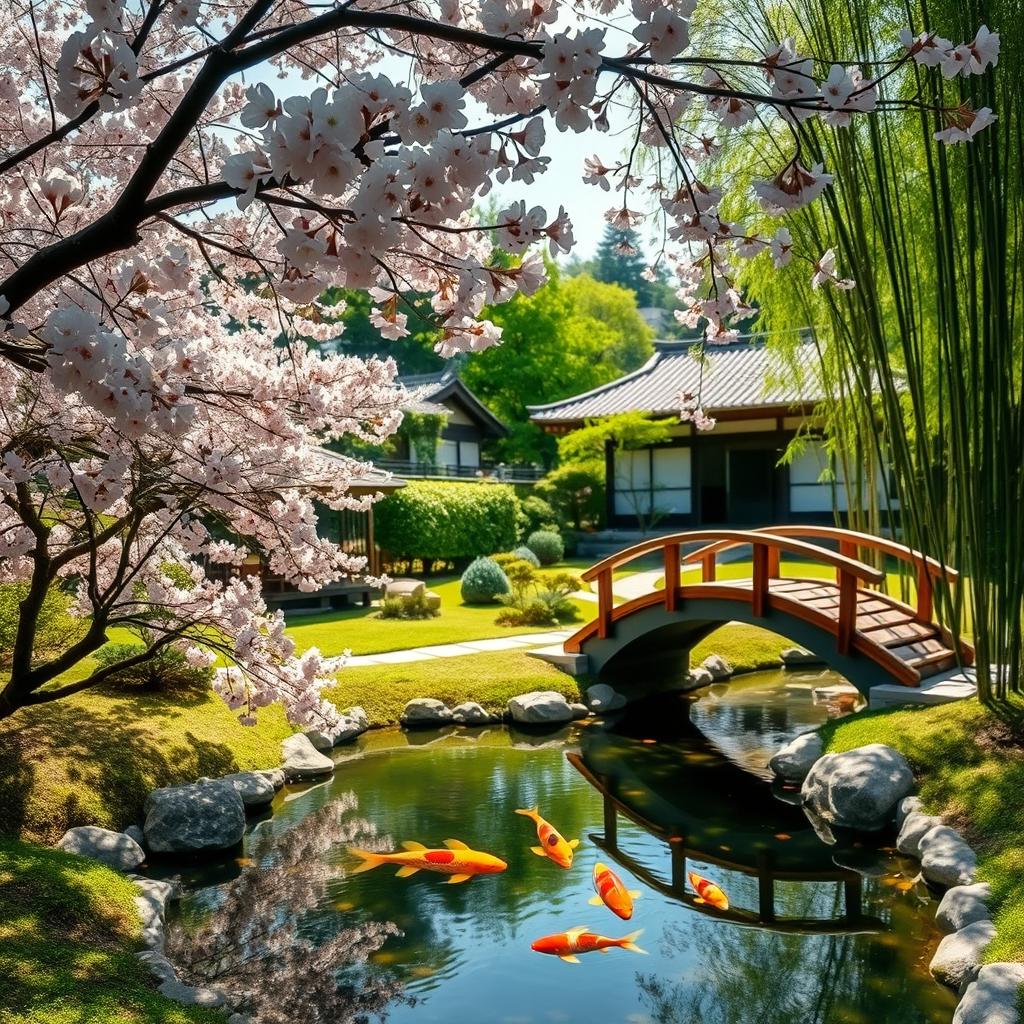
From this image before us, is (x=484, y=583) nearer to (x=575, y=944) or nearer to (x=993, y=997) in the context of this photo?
(x=575, y=944)

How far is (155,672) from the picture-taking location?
311 inches

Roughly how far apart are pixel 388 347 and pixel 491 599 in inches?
864

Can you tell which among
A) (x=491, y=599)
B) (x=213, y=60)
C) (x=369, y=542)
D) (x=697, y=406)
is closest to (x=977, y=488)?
(x=697, y=406)

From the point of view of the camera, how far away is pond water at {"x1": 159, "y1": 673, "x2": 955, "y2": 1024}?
4.08 m

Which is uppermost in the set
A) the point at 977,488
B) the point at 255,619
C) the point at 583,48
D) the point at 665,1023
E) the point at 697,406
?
the point at 583,48

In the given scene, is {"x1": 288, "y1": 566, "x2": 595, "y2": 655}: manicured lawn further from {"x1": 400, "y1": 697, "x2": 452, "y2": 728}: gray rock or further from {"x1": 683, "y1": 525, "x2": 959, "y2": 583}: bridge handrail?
{"x1": 683, "y1": 525, "x2": 959, "y2": 583}: bridge handrail

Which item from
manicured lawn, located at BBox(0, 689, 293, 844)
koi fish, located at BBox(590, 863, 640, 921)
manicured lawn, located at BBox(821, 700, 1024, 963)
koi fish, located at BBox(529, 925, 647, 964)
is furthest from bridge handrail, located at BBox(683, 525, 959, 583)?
manicured lawn, located at BBox(0, 689, 293, 844)

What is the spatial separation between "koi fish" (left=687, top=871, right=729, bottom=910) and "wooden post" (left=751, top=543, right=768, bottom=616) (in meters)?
3.15

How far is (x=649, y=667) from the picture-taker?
33.3ft

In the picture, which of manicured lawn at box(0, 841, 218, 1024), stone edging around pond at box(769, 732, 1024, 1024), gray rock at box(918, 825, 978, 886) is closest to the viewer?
manicured lawn at box(0, 841, 218, 1024)

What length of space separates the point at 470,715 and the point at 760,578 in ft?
9.39

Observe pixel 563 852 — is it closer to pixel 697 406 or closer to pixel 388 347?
pixel 697 406

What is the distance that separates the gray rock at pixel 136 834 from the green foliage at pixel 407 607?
23.5 ft

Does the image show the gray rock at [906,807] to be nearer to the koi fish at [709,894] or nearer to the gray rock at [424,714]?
the koi fish at [709,894]
